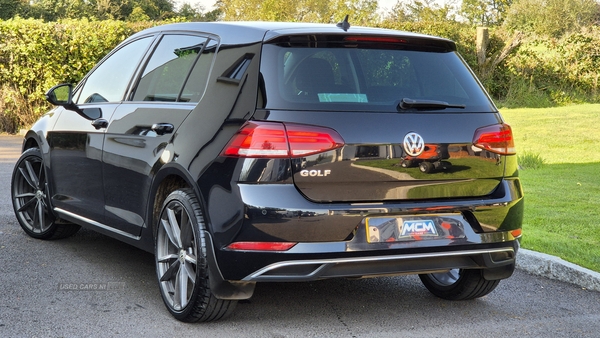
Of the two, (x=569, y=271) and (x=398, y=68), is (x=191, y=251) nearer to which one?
(x=398, y=68)

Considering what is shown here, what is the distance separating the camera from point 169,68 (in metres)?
5.22

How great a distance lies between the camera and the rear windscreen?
4.23 metres

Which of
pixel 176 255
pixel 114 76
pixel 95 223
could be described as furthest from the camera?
pixel 114 76

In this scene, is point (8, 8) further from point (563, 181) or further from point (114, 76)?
point (114, 76)

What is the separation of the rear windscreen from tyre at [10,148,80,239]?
2991 mm

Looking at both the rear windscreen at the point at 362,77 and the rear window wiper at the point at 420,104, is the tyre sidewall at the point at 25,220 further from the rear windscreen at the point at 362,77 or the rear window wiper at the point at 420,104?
the rear window wiper at the point at 420,104

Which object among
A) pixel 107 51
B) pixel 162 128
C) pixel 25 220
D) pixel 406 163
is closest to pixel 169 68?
pixel 162 128

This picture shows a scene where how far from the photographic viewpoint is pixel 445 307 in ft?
16.9

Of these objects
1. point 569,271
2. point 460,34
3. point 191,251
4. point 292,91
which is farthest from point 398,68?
point 460,34

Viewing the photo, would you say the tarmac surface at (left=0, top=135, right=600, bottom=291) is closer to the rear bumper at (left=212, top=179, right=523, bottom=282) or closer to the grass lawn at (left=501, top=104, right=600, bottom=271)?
the grass lawn at (left=501, top=104, right=600, bottom=271)

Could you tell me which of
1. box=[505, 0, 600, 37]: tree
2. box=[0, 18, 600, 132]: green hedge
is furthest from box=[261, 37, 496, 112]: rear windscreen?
box=[505, 0, 600, 37]: tree

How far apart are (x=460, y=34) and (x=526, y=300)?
17334 mm

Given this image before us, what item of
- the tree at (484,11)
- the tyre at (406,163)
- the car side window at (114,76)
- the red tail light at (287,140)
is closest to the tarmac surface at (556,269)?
the tyre at (406,163)

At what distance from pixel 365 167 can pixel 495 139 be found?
33.1 inches
